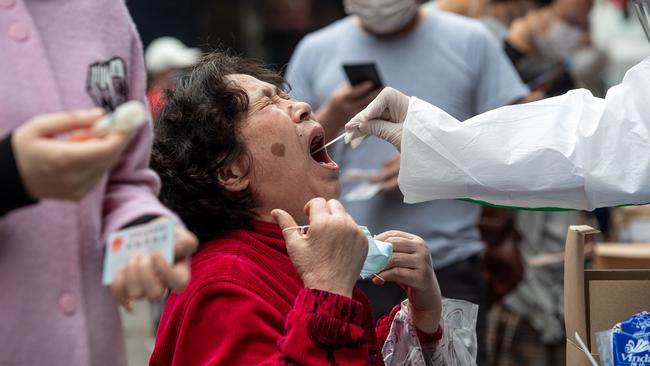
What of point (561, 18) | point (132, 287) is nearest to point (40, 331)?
point (132, 287)

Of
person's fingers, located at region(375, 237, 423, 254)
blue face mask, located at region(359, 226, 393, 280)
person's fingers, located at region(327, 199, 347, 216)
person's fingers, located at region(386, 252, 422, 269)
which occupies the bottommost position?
person's fingers, located at region(386, 252, 422, 269)

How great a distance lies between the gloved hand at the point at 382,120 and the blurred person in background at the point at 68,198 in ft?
2.59

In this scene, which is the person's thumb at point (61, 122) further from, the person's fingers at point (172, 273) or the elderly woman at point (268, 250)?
the elderly woman at point (268, 250)

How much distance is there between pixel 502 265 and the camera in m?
5.30

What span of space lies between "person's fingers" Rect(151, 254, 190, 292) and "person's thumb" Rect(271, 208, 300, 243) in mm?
513

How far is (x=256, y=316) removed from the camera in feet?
6.98

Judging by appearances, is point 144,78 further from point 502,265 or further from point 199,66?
point 502,265

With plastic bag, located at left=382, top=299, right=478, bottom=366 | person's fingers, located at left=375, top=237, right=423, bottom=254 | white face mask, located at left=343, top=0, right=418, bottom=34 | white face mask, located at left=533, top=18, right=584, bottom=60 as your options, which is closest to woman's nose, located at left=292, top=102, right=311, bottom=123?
person's fingers, located at left=375, top=237, right=423, bottom=254

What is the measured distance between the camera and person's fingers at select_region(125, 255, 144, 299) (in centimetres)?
159

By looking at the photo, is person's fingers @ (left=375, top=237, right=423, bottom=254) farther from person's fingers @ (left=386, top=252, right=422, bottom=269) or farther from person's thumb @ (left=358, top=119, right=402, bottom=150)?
person's thumb @ (left=358, top=119, right=402, bottom=150)

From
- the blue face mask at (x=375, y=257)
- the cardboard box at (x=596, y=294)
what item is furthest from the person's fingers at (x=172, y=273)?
the cardboard box at (x=596, y=294)

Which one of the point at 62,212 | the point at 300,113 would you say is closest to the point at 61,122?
the point at 62,212

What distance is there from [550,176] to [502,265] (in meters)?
3.00

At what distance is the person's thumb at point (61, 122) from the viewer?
1.53 metres
